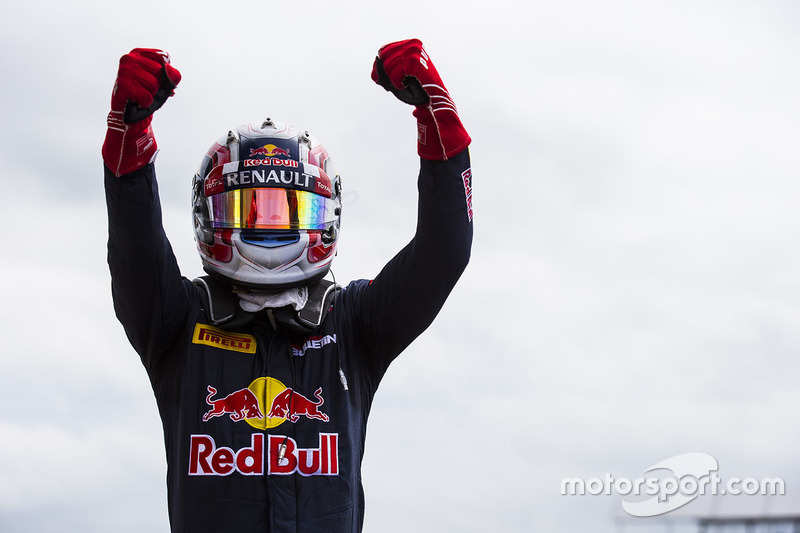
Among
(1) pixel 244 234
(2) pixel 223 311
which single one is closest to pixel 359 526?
(2) pixel 223 311

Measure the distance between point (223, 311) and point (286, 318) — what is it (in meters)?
0.39

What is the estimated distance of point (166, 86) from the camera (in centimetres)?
569

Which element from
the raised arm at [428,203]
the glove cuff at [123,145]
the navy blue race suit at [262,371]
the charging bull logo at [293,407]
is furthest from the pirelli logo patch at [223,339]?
the glove cuff at [123,145]

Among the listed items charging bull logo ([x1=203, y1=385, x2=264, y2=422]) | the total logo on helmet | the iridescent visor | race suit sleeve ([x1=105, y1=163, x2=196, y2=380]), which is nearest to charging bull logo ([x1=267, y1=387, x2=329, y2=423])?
the total logo on helmet

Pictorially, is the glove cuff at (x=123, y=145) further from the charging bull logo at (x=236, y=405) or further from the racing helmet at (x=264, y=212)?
the charging bull logo at (x=236, y=405)

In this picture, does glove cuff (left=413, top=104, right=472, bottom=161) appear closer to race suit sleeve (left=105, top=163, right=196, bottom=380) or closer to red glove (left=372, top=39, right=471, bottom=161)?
red glove (left=372, top=39, right=471, bottom=161)

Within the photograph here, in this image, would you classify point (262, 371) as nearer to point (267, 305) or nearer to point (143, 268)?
point (267, 305)

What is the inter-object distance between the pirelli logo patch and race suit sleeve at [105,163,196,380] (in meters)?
0.15

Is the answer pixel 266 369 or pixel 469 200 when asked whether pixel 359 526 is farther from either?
pixel 469 200

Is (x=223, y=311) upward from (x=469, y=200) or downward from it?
downward

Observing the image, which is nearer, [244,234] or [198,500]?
[198,500]

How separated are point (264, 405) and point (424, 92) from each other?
6.86 ft

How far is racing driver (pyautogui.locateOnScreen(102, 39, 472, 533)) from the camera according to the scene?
5789 millimetres

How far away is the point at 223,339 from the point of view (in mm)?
6211
